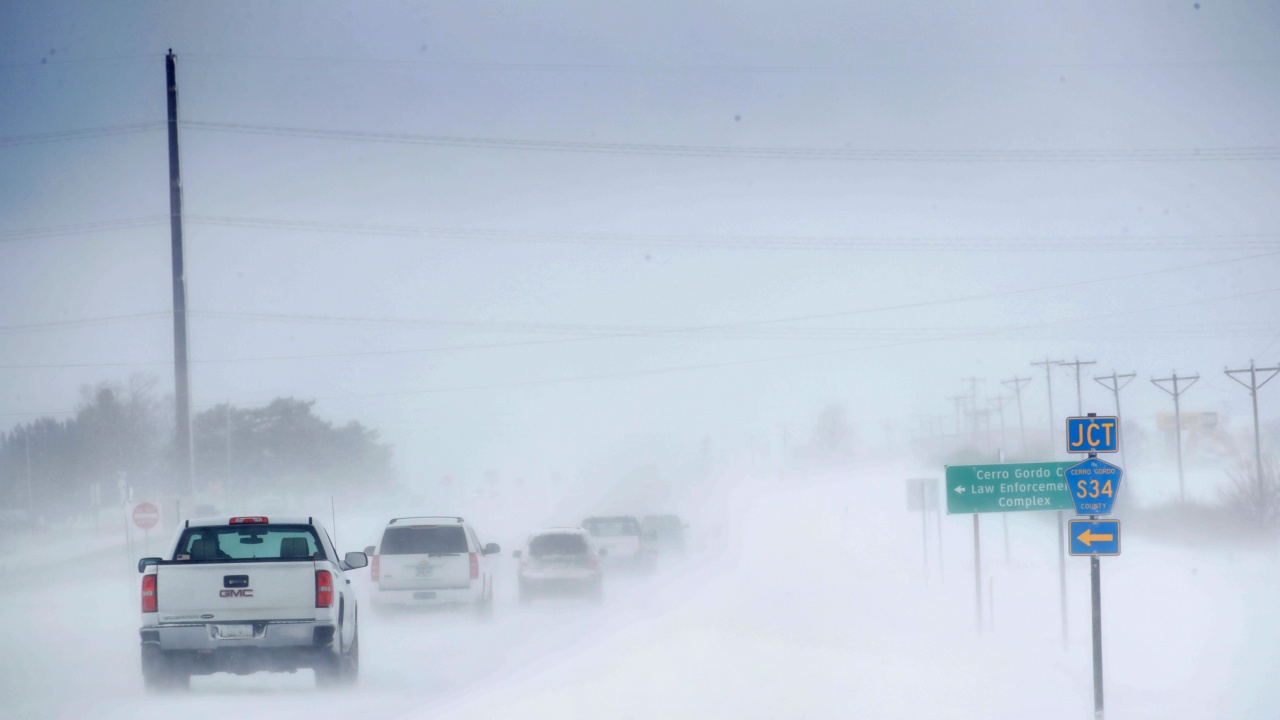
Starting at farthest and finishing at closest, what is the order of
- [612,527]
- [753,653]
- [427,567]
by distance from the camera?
[612,527], [427,567], [753,653]

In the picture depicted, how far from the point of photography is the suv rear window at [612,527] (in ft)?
133

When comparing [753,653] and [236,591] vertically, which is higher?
[236,591]

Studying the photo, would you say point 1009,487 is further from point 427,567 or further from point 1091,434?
point 427,567

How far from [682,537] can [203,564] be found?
139 feet

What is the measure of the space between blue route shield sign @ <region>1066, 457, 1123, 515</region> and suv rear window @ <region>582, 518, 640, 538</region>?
2699cm

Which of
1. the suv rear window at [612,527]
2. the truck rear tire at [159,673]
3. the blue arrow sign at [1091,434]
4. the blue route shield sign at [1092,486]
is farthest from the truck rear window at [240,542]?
the suv rear window at [612,527]

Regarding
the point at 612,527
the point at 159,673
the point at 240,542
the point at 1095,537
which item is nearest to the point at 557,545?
the point at 612,527

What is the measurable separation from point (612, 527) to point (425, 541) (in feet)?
55.0

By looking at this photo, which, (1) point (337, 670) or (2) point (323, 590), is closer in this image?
(2) point (323, 590)

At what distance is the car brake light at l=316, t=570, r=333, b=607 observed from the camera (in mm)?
14414

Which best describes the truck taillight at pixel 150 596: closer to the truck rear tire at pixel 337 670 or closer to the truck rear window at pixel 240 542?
the truck rear window at pixel 240 542

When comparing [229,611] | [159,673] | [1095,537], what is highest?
[1095,537]

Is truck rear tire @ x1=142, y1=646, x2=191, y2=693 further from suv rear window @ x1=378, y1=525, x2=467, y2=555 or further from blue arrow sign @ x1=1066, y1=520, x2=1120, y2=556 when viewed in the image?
suv rear window @ x1=378, y1=525, x2=467, y2=555

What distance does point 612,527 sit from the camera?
135ft
